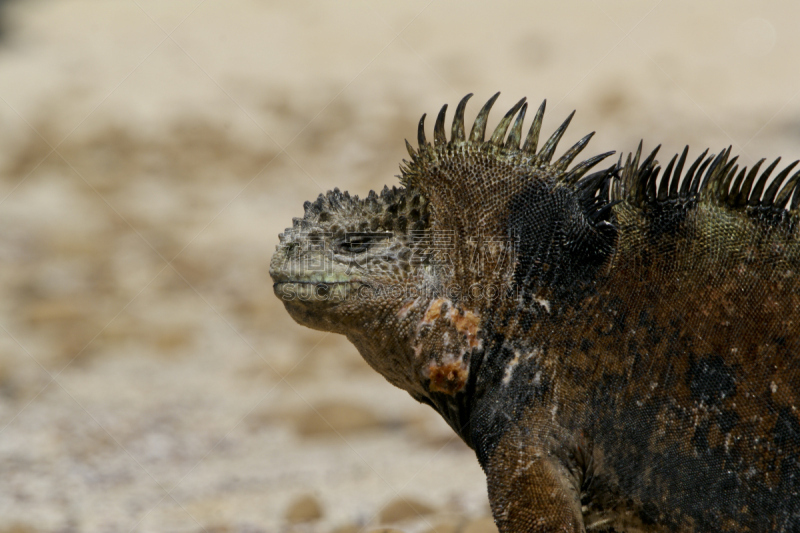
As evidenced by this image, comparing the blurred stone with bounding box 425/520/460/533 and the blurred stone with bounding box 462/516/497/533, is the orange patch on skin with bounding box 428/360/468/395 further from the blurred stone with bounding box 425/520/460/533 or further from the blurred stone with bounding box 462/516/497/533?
the blurred stone with bounding box 425/520/460/533

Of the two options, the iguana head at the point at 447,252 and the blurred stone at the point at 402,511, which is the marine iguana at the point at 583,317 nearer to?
the iguana head at the point at 447,252

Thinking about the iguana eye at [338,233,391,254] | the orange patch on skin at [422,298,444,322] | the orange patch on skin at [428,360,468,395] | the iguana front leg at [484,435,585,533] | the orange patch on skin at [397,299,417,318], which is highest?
the iguana eye at [338,233,391,254]

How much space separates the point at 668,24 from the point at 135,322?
47.9 feet

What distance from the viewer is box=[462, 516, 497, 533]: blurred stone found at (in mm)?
5621

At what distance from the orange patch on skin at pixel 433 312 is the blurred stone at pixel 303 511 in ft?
12.4

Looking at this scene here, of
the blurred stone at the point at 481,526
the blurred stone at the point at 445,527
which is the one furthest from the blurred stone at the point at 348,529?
the blurred stone at the point at 481,526

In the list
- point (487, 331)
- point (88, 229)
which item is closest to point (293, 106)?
point (88, 229)

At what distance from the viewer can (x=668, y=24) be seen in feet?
62.0

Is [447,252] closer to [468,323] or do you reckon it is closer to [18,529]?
[468,323]

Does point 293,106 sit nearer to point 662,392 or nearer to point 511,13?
point 511,13

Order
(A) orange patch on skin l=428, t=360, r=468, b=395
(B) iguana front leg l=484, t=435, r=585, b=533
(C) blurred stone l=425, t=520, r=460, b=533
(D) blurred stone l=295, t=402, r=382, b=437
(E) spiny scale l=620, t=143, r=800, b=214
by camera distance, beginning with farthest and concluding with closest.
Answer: (D) blurred stone l=295, t=402, r=382, b=437 → (C) blurred stone l=425, t=520, r=460, b=533 → (A) orange patch on skin l=428, t=360, r=468, b=395 → (E) spiny scale l=620, t=143, r=800, b=214 → (B) iguana front leg l=484, t=435, r=585, b=533

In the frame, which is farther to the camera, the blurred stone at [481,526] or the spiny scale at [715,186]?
the blurred stone at [481,526]

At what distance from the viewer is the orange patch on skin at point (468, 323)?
384 centimetres

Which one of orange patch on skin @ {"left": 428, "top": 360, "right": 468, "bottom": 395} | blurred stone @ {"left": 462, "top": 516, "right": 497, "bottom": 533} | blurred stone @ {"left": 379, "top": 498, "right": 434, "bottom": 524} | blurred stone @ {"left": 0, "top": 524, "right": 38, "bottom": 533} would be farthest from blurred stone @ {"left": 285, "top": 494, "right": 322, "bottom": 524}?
orange patch on skin @ {"left": 428, "top": 360, "right": 468, "bottom": 395}
